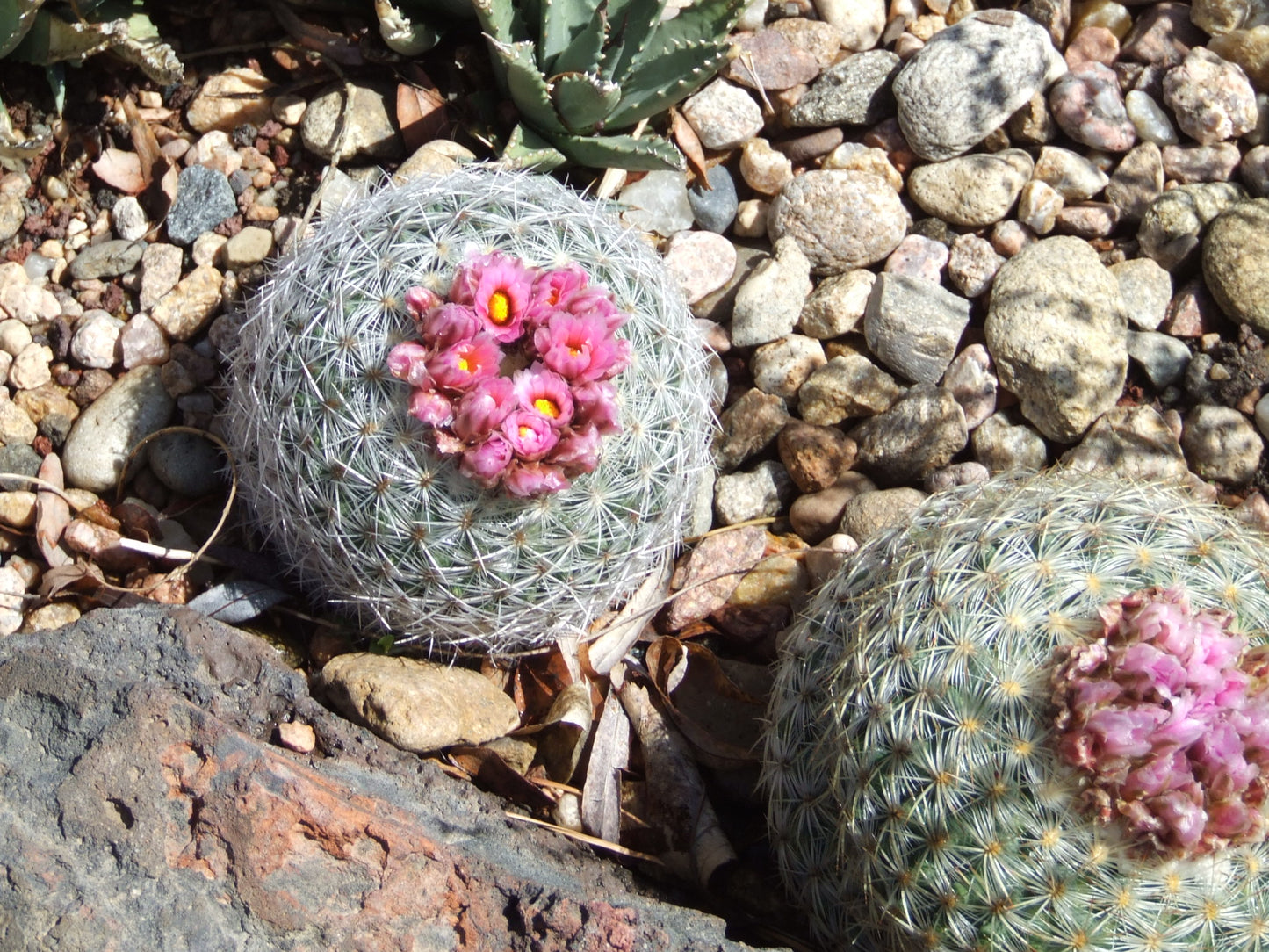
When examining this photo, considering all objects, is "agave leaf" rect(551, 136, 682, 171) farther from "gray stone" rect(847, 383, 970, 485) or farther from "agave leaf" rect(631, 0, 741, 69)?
"gray stone" rect(847, 383, 970, 485)

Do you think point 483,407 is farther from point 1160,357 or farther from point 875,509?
point 1160,357

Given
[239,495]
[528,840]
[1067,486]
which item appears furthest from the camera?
[239,495]

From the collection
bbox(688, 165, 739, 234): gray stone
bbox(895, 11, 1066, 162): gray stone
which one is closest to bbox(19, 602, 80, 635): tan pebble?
bbox(688, 165, 739, 234): gray stone

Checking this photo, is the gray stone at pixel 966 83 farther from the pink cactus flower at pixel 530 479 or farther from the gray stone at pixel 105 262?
the gray stone at pixel 105 262

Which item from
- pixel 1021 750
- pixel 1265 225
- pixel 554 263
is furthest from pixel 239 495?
pixel 1265 225

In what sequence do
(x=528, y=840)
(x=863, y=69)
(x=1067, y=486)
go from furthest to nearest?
(x=863, y=69)
(x=1067, y=486)
(x=528, y=840)

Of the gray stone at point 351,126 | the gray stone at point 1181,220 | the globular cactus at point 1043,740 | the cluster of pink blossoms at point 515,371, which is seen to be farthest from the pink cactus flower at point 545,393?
the gray stone at point 1181,220

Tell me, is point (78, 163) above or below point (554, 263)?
below

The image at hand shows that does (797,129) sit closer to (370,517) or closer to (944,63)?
(944,63)
